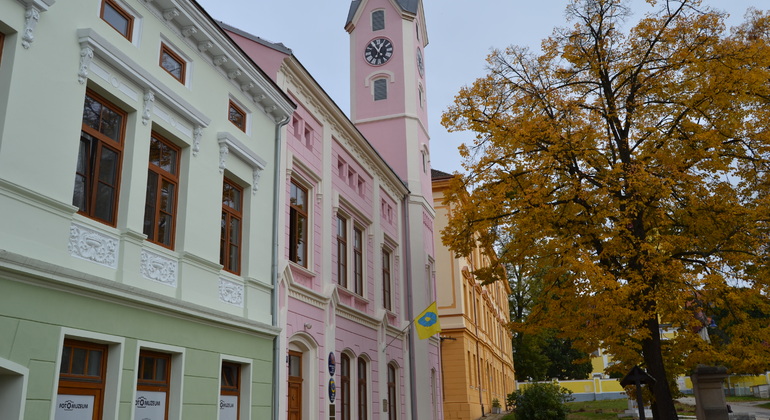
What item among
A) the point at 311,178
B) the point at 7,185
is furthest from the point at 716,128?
the point at 7,185

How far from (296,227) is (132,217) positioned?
6124 mm

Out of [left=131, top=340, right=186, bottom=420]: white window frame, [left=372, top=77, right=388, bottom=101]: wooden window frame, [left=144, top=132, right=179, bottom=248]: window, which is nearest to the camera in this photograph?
[left=131, top=340, right=186, bottom=420]: white window frame

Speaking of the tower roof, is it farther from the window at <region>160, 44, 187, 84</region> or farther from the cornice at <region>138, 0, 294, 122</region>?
the window at <region>160, 44, 187, 84</region>

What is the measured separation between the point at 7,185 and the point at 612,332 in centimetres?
1211

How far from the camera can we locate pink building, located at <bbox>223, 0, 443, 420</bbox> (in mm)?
15008

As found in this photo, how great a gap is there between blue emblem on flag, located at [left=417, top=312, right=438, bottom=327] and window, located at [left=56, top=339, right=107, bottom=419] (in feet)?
40.3

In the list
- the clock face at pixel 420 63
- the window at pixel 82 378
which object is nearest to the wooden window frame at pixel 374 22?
the clock face at pixel 420 63

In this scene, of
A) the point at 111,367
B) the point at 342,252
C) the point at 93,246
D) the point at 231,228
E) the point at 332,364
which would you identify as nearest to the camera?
the point at 93,246

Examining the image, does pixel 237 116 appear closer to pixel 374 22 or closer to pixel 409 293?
pixel 409 293

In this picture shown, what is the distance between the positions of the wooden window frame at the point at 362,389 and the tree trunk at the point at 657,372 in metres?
7.45

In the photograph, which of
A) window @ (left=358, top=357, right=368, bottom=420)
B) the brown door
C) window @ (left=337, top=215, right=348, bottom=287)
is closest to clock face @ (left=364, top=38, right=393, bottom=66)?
window @ (left=337, top=215, right=348, bottom=287)

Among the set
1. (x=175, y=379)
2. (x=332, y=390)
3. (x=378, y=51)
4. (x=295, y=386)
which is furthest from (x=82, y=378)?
(x=378, y=51)

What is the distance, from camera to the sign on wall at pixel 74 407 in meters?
7.99

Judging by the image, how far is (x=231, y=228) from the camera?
12375 millimetres
